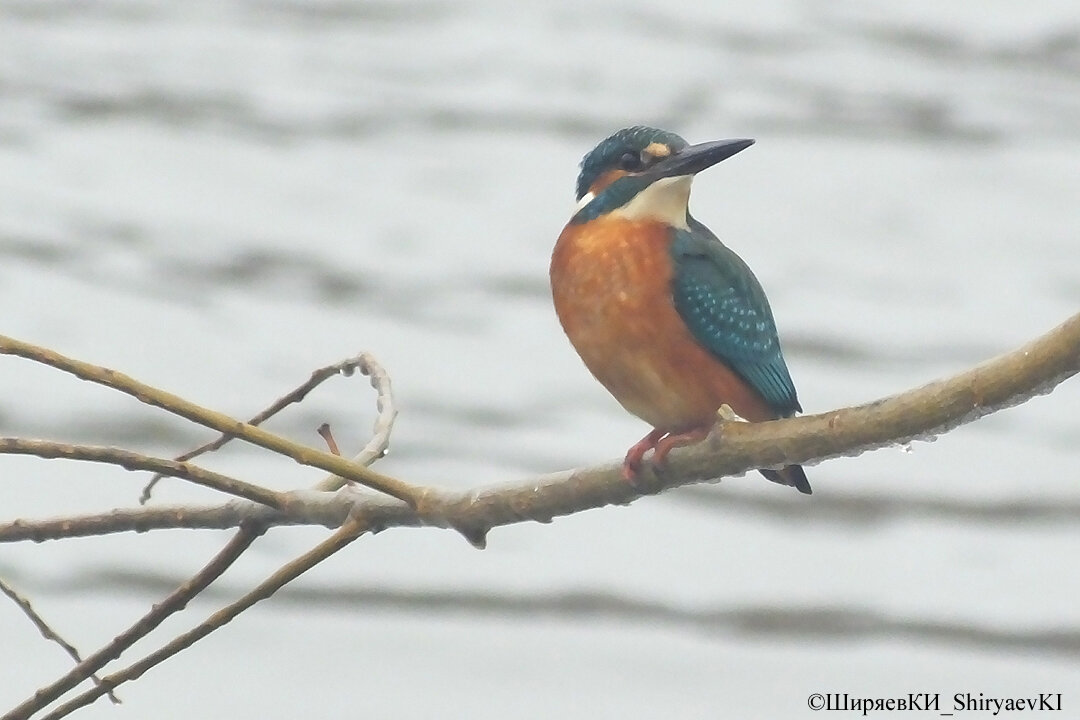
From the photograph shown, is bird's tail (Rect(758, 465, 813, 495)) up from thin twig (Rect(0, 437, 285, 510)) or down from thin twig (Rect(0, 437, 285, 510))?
up

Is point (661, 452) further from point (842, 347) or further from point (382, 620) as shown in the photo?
point (842, 347)

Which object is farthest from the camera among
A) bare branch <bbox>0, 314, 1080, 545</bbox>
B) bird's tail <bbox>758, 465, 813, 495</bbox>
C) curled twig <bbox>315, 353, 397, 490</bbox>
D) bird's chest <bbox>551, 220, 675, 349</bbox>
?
bird's chest <bbox>551, 220, 675, 349</bbox>

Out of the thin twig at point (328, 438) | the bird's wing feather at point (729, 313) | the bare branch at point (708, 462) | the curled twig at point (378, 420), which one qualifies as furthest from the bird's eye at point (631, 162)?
the bare branch at point (708, 462)

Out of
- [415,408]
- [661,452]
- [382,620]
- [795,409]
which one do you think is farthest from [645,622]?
[661,452]

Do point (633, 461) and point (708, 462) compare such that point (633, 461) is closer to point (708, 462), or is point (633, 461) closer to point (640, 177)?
point (708, 462)

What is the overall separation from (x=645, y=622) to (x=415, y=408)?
1.51 meters

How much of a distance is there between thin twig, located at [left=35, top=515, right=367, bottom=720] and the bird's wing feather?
0.87 m

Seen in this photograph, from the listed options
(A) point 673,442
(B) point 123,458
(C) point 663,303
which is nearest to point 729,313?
(C) point 663,303

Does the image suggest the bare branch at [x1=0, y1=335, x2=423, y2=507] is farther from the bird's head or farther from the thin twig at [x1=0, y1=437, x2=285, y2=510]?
the bird's head

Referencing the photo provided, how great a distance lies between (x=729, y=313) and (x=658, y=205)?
203 millimetres

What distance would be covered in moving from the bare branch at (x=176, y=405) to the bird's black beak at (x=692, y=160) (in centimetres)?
88

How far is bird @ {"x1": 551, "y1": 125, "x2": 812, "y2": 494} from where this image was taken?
259 centimetres

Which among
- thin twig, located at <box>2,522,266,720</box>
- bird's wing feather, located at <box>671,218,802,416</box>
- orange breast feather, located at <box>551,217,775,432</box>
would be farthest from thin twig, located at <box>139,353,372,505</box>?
bird's wing feather, located at <box>671,218,802,416</box>

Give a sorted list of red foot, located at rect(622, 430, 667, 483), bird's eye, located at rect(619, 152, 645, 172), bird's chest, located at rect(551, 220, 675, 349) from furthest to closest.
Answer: bird's eye, located at rect(619, 152, 645, 172), bird's chest, located at rect(551, 220, 675, 349), red foot, located at rect(622, 430, 667, 483)
